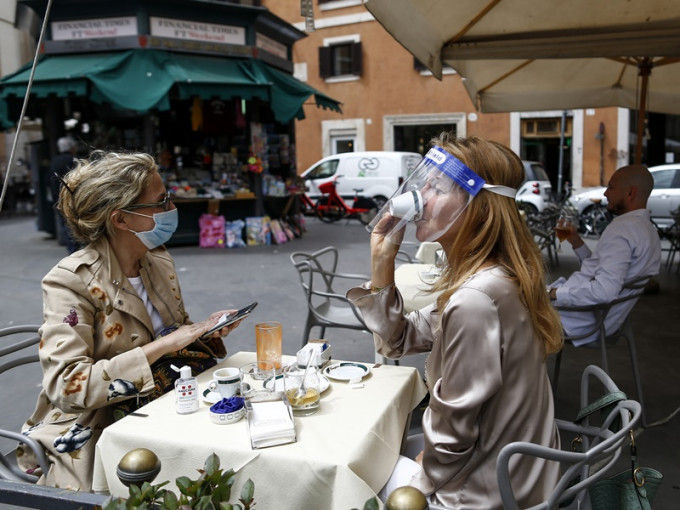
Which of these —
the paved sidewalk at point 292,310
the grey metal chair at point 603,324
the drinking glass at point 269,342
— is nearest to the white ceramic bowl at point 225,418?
the drinking glass at point 269,342

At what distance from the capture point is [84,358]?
1839 mm

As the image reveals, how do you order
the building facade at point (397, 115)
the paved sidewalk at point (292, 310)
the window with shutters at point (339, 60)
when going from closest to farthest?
the paved sidewalk at point (292, 310) < the building facade at point (397, 115) < the window with shutters at point (339, 60)

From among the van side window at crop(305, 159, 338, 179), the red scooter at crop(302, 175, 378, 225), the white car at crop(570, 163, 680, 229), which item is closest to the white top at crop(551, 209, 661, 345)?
the white car at crop(570, 163, 680, 229)

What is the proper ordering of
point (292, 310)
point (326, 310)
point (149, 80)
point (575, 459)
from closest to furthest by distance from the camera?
1. point (575, 459)
2. point (326, 310)
3. point (292, 310)
4. point (149, 80)

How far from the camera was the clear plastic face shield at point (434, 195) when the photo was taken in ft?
5.17

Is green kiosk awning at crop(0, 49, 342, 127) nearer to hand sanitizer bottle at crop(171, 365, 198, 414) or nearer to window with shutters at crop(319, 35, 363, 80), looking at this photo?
hand sanitizer bottle at crop(171, 365, 198, 414)

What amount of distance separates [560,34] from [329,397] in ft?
9.96

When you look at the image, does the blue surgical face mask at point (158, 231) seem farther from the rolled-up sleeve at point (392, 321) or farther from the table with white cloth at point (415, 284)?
the table with white cloth at point (415, 284)

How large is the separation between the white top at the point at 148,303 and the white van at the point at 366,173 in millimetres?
12827

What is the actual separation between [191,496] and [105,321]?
110cm

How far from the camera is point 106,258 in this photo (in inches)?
83.4

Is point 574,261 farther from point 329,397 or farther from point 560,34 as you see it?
point 329,397

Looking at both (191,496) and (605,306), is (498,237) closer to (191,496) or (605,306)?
(191,496)

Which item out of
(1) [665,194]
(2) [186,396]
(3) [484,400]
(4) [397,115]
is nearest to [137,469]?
(2) [186,396]
